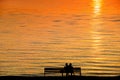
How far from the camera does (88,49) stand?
679 inches

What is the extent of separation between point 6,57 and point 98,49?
4.07m

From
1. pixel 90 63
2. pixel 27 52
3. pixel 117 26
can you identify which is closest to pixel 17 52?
pixel 27 52

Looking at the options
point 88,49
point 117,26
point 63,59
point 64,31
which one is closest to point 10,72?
point 63,59

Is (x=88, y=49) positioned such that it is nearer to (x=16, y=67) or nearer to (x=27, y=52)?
(x=27, y=52)

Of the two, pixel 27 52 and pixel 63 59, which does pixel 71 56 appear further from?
pixel 27 52

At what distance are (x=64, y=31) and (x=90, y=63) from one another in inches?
392

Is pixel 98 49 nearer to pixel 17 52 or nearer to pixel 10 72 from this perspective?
pixel 17 52

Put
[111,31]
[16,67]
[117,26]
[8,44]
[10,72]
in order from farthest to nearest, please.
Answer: [117,26], [111,31], [8,44], [16,67], [10,72]

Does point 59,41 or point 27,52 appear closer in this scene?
point 27,52

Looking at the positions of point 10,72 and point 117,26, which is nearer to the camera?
point 10,72

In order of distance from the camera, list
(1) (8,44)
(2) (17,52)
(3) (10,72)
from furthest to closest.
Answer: (1) (8,44), (2) (17,52), (3) (10,72)

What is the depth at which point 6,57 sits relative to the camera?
15.5 metres

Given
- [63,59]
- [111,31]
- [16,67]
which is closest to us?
[16,67]

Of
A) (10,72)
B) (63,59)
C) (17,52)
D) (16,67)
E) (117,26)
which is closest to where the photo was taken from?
(10,72)
